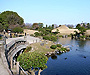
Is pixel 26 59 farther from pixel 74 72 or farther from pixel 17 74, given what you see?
pixel 74 72

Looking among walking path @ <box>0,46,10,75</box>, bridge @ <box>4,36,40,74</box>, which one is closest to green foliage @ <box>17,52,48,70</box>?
bridge @ <box>4,36,40,74</box>

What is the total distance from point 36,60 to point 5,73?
5334mm

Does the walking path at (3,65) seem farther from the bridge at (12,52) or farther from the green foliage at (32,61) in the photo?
the green foliage at (32,61)

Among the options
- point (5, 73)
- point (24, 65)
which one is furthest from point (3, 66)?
point (24, 65)

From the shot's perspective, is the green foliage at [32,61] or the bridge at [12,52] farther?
the green foliage at [32,61]

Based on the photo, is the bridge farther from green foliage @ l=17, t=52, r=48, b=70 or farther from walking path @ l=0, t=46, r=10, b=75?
green foliage @ l=17, t=52, r=48, b=70

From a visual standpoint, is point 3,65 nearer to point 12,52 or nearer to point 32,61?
point 32,61

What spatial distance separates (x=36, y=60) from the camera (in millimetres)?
16203

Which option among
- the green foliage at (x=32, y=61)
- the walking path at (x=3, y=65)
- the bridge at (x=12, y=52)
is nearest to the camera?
the walking path at (x=3, y=65)

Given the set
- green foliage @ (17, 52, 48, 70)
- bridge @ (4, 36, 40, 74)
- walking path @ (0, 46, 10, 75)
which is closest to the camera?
walking path @ (0, 46, 10, 75)

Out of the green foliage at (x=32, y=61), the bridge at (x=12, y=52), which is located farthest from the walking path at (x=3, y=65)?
the green foliage at (x=32, y=61)

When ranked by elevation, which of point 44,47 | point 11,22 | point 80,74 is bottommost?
point 80,74

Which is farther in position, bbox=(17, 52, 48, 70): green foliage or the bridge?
bbox=(17, 52, 48, 70): green foliage

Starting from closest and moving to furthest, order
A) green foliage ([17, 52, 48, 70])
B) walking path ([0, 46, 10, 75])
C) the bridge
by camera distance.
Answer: walking path ([0, 46, 10, 75]), the bridge, green foliage ([17, 52, 48, 70])
